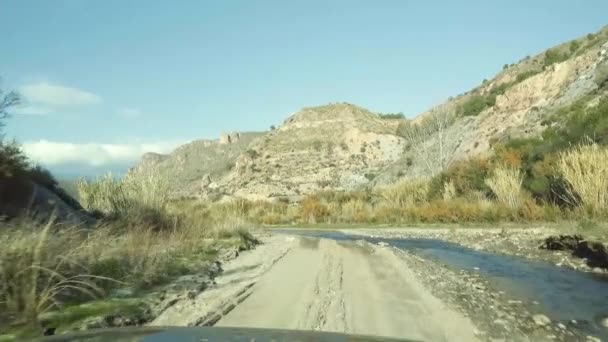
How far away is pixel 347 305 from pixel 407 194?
33539 mm

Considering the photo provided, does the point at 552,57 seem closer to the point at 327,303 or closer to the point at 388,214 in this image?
the point at 388,214

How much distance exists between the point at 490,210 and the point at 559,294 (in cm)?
1834

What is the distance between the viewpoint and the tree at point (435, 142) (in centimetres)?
6275

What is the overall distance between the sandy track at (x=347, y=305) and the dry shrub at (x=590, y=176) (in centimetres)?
939

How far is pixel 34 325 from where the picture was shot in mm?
7039

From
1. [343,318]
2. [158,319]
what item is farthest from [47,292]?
[343,318]

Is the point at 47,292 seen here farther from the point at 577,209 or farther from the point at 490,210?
the point at 490,210

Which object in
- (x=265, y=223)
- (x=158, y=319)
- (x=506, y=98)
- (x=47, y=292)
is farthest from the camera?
(x=506, y=98)

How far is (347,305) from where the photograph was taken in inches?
363

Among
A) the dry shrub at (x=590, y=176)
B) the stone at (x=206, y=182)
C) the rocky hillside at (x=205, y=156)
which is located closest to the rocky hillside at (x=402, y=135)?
the stone at (x=206, y=182)

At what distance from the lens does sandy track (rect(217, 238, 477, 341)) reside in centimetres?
781

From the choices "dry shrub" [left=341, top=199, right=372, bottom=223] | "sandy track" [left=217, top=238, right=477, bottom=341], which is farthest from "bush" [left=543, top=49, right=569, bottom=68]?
"sandy track" [left=217, top=238, right=477, bottom=341]

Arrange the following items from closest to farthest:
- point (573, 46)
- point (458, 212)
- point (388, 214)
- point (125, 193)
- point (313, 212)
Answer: point (125, 193), point (458, 212), point (388, 214), point (313, 212), point (573, 46)

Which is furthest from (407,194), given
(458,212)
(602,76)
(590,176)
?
(590,176)
